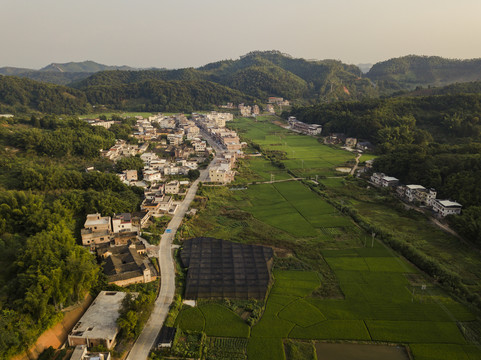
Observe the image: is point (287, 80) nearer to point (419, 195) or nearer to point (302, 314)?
point (419, 195)

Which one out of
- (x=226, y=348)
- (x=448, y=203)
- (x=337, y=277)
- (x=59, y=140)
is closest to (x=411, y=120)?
(x=448, y=203)

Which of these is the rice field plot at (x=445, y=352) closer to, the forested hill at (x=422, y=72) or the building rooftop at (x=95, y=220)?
the building rooftop at (x=95, y=220)

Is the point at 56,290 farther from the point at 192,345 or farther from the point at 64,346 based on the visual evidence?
the point at 192,345

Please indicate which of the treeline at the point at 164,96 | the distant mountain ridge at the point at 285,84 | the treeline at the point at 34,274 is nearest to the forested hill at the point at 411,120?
the distant mountain ridge at the point at 285,84

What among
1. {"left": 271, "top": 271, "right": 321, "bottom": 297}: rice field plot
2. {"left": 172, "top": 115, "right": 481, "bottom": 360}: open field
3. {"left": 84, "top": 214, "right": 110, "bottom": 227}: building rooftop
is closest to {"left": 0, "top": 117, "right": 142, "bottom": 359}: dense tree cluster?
{"left": 84, "top": 214, "right": 110, "bottom": 227}: building rooftop

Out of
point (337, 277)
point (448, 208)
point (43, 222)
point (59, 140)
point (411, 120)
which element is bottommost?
point (337, 277)

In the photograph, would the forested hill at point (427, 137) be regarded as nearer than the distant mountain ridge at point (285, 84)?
Yes
